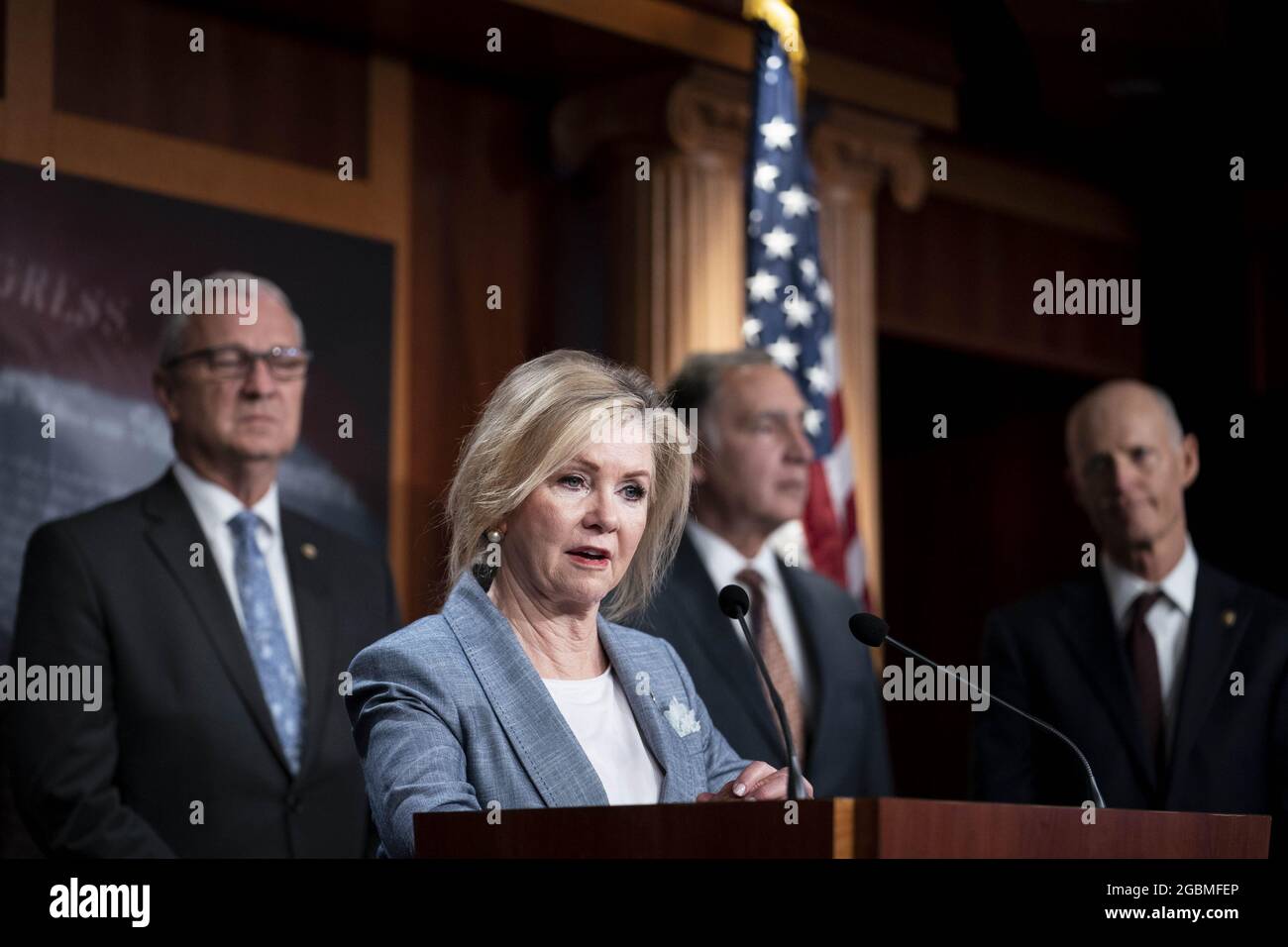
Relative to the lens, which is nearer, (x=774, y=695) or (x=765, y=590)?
(x=774, y=695)

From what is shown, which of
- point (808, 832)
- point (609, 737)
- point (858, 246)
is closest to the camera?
point (808, 832)

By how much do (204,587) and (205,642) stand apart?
0.46 ft

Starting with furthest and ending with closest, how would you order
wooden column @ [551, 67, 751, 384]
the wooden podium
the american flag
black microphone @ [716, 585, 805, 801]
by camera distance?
wooden column @ [551, 67, 751, 384], the american flag, black microphone @ [716, 585, 805, 801], the wooden podium

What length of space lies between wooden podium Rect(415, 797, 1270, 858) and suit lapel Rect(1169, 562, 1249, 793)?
1941mm

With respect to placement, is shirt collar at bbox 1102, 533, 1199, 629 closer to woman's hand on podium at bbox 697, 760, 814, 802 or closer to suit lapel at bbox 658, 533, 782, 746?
suit lapel at bbox 658, 533, 782, 746

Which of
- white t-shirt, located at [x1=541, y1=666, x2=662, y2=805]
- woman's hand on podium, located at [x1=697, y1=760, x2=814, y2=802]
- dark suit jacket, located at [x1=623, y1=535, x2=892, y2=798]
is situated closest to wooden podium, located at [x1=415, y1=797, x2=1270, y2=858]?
woman's hand on podium, located at [x1=697, y1=760, x2=814, y2=802]

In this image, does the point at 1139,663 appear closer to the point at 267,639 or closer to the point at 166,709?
the point at 267,639

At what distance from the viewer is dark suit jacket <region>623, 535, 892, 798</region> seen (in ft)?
14.0

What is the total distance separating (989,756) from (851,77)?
119 inches

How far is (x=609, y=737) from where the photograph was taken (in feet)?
9.53

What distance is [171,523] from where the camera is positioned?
4.73 m

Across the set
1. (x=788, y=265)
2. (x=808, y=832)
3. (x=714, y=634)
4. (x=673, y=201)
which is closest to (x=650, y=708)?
(x=808, y=832)
